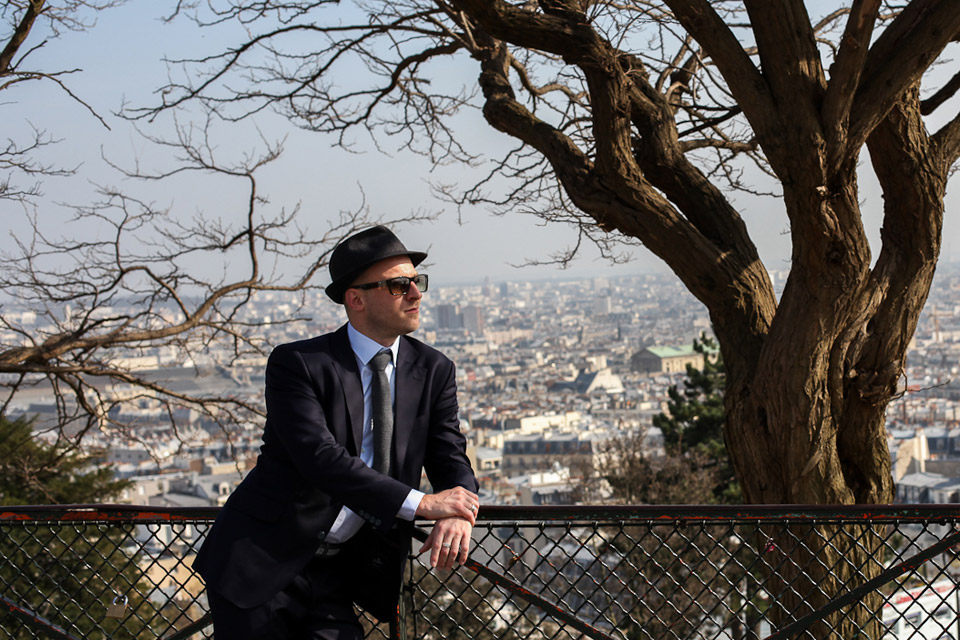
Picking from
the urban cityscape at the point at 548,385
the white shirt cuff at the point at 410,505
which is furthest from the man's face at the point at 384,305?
the urban cityscape at the point at 548,385

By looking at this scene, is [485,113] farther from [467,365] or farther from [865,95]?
[467,365]

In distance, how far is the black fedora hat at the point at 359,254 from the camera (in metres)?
2.78

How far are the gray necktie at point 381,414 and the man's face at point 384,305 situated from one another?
0.08 m

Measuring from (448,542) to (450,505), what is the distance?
0.10 metres

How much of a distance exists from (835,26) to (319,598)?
6337 mm

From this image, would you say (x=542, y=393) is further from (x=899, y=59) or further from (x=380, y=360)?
(x=380, y=360)

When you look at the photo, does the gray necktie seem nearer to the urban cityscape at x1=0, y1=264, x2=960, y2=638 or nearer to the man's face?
the man's face

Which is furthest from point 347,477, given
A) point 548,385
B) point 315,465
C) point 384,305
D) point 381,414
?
point 548,385

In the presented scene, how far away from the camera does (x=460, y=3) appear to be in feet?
16.6

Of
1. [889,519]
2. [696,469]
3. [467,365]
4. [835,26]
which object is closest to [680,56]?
[835,26]

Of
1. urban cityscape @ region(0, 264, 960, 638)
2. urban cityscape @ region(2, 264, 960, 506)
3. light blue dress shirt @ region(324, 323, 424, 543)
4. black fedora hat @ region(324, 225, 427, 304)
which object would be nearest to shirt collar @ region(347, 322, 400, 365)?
light blue dress shirt @ region(324, 323, 424, 543)

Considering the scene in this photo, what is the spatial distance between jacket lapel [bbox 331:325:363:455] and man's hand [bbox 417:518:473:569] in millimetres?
326

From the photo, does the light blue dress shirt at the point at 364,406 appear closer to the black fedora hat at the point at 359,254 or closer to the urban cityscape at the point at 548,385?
the black fedora hat at the point at 359,254

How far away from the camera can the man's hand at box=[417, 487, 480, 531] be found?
8.73 feet
